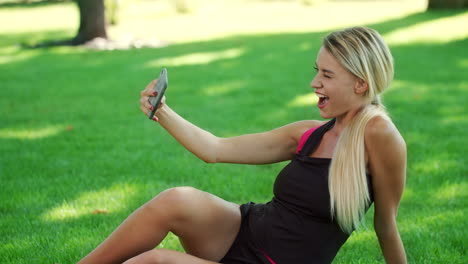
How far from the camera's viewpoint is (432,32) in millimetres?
11750

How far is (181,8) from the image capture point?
2138 cm

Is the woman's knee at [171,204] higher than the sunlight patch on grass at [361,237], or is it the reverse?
the woman's knee at [171,204]

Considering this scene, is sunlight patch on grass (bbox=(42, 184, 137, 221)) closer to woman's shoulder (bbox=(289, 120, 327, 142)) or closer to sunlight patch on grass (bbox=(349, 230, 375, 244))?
sunlight patch on grass (bbox=(349, 230, 375, 244))

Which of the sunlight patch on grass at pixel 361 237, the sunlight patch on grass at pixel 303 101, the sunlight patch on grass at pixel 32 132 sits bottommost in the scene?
the sunlight patch on grass at pixel 32 132

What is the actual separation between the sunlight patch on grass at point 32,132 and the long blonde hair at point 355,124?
4.21 metres

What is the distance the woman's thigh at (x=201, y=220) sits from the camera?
262 centimetres

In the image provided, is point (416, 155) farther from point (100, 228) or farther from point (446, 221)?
point (100, 228)

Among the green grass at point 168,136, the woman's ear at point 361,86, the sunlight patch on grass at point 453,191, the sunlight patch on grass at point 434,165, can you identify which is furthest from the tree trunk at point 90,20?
the woman's ear at point 361,86

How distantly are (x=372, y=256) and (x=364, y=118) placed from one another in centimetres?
120

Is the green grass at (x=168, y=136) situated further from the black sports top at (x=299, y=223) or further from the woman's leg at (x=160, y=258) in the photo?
the woman's leg at (x=160, y=258)

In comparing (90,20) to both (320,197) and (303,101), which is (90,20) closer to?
(303,101)

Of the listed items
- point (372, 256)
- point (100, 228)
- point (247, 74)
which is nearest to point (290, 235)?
point (372, 256)

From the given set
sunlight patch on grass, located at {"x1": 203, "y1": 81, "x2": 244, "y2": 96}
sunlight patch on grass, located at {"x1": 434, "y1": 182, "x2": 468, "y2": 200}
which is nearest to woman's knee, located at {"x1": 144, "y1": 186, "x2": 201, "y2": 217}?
sunlight patch on grass, located at {"x1": 434, "y1": 182, "x2": 468, "y2": 200}

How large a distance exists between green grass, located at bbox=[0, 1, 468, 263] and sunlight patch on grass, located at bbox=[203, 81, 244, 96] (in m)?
0.03
